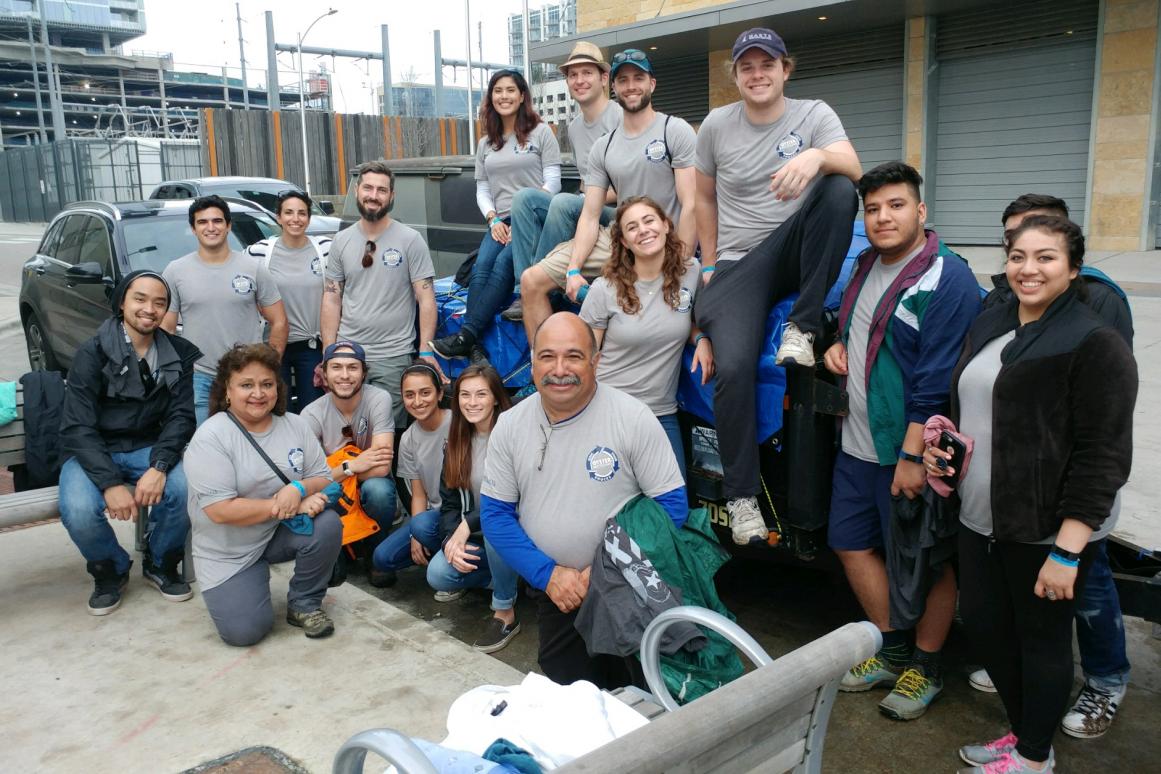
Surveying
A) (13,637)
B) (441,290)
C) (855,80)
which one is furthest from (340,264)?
(855,80)

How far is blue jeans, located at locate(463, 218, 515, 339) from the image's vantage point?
5.61 m

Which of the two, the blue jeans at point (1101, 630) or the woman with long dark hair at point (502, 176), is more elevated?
the woman with long dark hair at point (502, 176)

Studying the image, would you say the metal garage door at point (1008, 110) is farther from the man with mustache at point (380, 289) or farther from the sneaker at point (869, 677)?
the sneaker at point (869, 677)

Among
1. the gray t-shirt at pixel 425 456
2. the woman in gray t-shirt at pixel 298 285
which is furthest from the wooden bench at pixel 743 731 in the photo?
the woman in gray t-shirt at pixel 298 285

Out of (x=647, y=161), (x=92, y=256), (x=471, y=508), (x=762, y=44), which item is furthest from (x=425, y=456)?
(x=92, y=256)

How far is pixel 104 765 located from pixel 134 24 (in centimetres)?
8127

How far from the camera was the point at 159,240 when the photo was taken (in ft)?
26.7

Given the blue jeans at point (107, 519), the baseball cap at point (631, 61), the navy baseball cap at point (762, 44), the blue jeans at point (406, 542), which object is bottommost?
the blue jeans at point (406, 542)

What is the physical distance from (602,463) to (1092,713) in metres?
1.99

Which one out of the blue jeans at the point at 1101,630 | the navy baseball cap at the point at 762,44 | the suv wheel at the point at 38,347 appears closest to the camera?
the blue jeans at the point at 1101,630

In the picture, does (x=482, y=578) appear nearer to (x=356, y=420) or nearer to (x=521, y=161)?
(x=356, y=420)

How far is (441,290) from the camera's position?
634 cm

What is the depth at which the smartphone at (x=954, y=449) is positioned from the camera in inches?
→ 124

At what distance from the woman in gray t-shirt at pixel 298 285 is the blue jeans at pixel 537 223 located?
1315 millimetres
